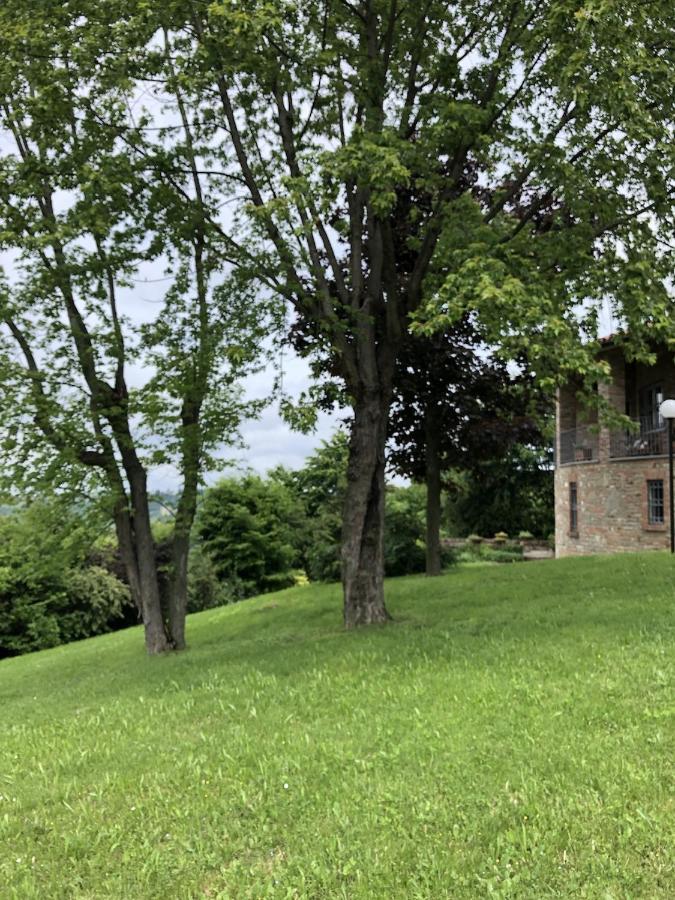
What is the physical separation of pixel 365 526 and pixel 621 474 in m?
14.2

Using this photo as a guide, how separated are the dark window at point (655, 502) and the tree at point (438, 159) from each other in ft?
38.0

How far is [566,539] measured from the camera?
2500 cm

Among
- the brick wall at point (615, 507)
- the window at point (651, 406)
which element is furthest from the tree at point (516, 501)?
the window at point (651, 406)

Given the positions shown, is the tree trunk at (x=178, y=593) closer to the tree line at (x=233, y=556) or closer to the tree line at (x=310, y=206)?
the tree line at (x=310, y=206)

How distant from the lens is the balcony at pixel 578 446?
23.4m

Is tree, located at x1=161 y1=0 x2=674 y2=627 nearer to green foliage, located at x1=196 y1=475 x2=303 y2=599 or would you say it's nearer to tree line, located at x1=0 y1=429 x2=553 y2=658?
tree line, located at x1=0 y1=429 x2=553 y2=658

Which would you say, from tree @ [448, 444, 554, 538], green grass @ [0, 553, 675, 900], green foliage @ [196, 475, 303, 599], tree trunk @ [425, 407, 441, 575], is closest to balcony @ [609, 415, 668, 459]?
tree trunk @ [425, 407, 441, 575]

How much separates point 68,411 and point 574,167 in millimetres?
7518

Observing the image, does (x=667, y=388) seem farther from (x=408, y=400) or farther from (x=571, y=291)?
(x=571, y=291)

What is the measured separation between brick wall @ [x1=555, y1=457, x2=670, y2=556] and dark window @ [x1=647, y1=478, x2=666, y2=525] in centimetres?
12

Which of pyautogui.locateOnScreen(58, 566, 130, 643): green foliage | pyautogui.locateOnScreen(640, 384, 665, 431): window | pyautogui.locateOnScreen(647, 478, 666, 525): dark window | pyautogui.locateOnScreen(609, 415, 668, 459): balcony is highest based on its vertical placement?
pyautogui.locateOnScreen(640, 384, 665, 431): window

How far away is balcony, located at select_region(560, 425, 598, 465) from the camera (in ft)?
76.7

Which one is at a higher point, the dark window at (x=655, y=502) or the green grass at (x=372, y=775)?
the dark window at (x=655, y=502)

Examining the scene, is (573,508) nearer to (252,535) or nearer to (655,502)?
(655,502)
